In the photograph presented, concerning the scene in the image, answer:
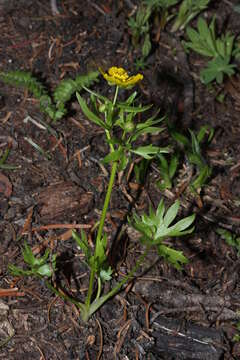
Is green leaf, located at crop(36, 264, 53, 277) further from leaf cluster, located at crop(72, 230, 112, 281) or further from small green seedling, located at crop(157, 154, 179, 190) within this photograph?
small green seedling, located at crop(157, 154, 179, 190)

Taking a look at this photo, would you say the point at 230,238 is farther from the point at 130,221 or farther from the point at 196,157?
the point at 130,221

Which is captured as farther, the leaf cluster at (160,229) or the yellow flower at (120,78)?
the leaf cluster at (160,229)

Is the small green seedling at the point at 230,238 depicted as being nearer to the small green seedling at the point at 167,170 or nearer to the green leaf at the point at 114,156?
the small green seedling at the point at 167,170

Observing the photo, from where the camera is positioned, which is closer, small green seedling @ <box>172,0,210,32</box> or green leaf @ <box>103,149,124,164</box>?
green leaf @ <box>103,149,124,164</box>

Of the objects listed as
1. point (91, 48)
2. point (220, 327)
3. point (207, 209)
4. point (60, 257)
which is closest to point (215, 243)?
point (207, 209)

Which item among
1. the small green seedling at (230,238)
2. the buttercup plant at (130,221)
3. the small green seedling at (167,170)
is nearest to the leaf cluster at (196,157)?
the small green seedling at (167,170)

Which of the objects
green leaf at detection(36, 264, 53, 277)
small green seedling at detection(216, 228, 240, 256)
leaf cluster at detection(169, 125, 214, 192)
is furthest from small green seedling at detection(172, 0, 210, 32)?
green leaf at detection(36, 264, 53, 277)
